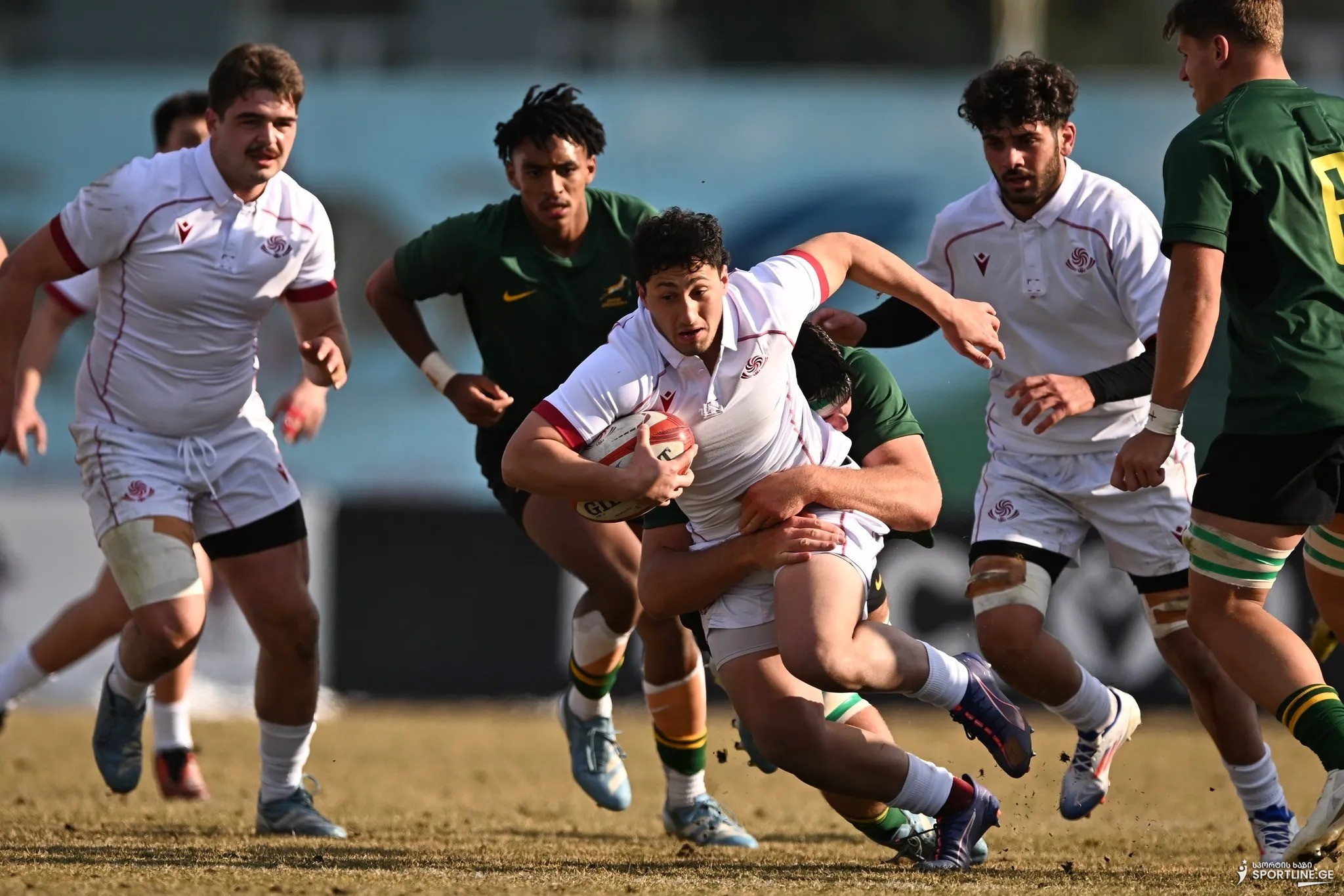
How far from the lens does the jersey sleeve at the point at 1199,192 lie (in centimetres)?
483

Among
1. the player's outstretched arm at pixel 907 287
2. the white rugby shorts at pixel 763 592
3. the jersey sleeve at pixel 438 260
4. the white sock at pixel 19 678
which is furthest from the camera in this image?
the white sock at pixel 19 678

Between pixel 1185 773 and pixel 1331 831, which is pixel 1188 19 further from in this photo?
pixel 1185 773

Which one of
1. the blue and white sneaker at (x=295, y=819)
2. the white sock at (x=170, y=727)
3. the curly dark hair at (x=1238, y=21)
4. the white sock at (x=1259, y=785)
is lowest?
the white sock at (x=170, y=727)

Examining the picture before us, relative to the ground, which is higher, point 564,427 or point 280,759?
point 564,427

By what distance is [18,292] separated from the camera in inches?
237

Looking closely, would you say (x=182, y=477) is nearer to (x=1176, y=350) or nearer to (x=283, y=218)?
(x=283, y=218)

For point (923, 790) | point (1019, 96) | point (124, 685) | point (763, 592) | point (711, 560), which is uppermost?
point (1019, 96)

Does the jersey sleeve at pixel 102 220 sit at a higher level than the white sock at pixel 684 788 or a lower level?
higher

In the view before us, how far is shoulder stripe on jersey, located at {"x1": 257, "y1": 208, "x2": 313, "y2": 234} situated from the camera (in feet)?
21.1

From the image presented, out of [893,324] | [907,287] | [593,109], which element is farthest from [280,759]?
[593,109]

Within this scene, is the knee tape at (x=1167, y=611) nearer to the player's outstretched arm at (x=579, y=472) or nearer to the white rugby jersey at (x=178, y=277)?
the player's outstretched arm at (x=579, y=472)

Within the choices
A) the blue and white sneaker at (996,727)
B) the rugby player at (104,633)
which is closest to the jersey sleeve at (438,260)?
the rugby player at (104,633)

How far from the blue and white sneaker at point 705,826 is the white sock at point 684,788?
0.02m

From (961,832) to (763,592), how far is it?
3.25 ft
